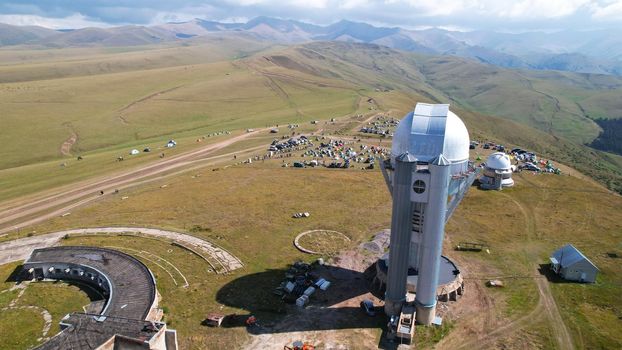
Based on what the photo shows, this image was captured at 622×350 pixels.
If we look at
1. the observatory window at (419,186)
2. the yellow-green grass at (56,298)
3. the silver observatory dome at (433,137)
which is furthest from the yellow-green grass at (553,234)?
the yellow-green grass at (56,298)

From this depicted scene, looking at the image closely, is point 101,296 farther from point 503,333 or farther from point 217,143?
point 217,143

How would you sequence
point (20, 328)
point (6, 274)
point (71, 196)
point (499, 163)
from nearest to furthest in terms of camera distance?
1. point (20, 328)
2. point (6, 274)
3. point (71, 196)
4. point (499, 163)

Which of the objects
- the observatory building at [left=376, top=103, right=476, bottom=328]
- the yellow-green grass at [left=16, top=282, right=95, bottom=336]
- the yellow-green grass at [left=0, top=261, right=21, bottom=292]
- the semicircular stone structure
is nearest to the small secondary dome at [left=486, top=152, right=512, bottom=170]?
the observatory building at [left=376, top=103, right=476, bottom=328]

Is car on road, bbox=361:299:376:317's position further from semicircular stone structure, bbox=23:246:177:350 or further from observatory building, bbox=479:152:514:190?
observatory building, bbox=479:152:514:190

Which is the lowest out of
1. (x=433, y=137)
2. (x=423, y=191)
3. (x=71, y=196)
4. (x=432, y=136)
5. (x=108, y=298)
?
(x=71, y=196)

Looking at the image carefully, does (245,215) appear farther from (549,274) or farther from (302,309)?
(549,274)

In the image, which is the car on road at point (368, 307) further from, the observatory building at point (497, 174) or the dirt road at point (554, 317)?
the observatory building at point (497, 174)

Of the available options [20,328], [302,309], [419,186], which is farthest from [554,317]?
[20,328]
